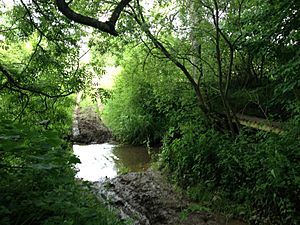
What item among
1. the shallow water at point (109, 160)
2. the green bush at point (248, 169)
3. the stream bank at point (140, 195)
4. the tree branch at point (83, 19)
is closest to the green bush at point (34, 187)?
the tree branch at point (83, 19)

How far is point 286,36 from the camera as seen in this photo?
4.95 meters

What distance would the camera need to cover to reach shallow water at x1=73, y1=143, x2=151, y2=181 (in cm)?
855

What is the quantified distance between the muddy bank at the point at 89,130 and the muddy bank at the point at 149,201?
19.5ft

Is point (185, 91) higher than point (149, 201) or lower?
higher

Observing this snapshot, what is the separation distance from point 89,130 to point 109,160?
4.28 metres

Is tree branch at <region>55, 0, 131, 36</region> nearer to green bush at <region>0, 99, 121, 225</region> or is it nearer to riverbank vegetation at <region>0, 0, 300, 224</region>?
riverbank vegetation at <region>0, 0, 300, 224</region>

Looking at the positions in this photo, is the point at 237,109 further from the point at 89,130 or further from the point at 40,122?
the point at 89,130

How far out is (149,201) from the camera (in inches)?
234

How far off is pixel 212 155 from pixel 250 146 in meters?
0.86

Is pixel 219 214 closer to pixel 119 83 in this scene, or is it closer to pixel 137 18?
pixel 137 18

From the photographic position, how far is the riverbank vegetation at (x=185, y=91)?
10.1 feet

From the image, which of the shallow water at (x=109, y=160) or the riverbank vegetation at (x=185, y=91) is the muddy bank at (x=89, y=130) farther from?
the riverbank vegetation at (x=185, y=91)

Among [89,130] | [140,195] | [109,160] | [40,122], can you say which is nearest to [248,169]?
[140,195]

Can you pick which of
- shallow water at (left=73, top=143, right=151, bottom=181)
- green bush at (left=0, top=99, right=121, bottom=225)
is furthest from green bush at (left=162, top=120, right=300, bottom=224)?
green bush at (left=0, top=99, right=121, bottom=225)
